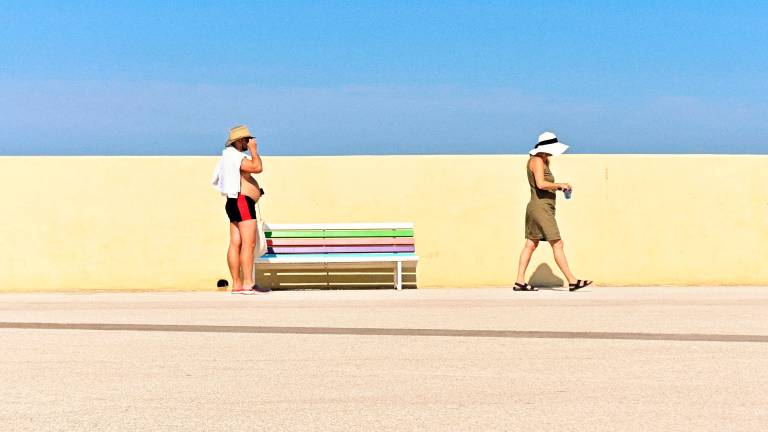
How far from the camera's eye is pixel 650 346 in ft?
28.0

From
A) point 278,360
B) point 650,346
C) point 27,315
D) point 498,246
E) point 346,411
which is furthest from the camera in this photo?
point 498,246

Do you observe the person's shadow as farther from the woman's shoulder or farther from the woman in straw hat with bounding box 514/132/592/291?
the woman's shoulder

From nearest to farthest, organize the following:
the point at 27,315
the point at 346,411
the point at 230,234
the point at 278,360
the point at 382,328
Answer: the point at 346,411, the point at 278,360, the point at 382,328, the point at 27,315, the point at 230,234

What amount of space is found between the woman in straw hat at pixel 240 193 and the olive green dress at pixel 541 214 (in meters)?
2.88

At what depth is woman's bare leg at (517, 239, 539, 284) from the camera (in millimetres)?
13422

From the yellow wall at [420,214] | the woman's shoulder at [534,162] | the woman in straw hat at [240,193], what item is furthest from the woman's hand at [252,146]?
the woman's shoulder at [534,162]

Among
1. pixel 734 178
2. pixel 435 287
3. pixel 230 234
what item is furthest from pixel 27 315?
pixel 734 178

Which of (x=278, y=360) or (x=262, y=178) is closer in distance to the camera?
(x=278, y=360)

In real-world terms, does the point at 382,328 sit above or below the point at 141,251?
below

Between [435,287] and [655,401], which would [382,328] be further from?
[435,287]

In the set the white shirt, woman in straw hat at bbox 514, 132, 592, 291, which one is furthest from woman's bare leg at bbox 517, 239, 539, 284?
the white shirt

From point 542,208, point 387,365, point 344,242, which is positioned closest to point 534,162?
point 542,208

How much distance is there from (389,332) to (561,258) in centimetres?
→ 420

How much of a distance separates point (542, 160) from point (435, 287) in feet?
6.55
